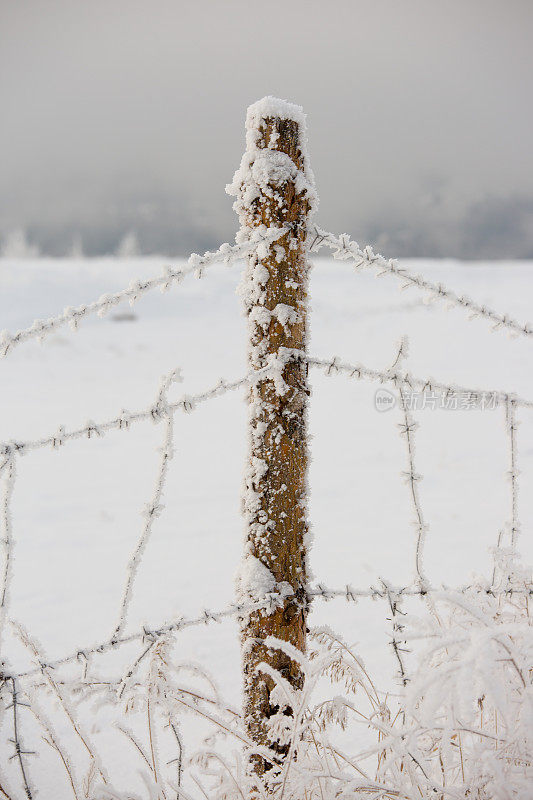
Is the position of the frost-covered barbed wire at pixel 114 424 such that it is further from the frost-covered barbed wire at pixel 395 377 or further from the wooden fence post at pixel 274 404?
the frost-covered barbed wire at pixel 395 377

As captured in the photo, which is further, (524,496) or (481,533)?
(524,496)

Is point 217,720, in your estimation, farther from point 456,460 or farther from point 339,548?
point 456,460

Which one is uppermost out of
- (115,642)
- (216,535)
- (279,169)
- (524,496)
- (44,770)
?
(279,169)

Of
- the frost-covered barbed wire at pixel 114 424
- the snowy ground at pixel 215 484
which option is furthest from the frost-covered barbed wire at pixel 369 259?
the snowy ground at pixel 215 484

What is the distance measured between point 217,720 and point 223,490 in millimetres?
3948

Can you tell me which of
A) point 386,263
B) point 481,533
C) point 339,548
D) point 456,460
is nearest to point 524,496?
point 481,533

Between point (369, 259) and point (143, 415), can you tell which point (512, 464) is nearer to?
point (369, 259)

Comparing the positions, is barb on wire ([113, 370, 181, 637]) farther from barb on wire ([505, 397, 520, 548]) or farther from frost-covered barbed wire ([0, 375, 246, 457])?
barb on wire ([505, 397, 520, 548])

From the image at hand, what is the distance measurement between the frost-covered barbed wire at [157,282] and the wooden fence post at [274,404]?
1.3 inches

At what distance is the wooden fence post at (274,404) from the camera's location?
1.53m

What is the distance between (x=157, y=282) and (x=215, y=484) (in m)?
4.35

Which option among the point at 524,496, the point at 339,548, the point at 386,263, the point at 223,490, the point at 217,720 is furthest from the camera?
the point at 223,490

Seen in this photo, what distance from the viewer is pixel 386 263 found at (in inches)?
65.4

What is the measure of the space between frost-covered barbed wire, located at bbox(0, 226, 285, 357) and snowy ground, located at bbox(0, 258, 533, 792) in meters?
1.17
